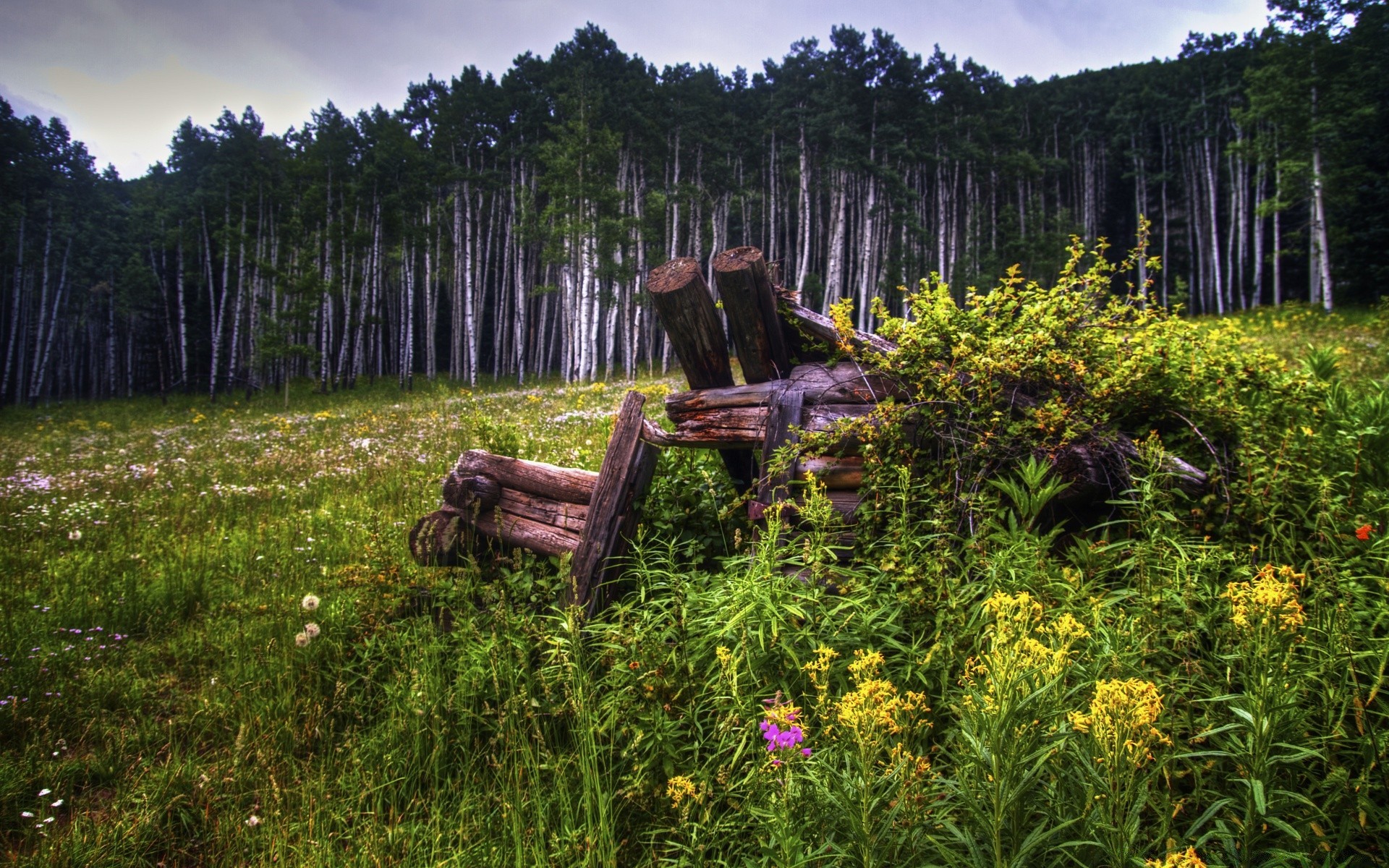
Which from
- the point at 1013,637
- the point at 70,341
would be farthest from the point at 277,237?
the point at 1013,637

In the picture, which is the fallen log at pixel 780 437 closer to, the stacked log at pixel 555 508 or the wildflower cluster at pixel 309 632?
the stacked log at pixel 555 508

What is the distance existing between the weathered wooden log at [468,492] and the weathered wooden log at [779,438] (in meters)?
1.73

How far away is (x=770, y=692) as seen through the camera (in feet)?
7.84

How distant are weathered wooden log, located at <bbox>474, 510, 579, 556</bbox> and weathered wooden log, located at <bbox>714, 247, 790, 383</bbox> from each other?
1.50 meters

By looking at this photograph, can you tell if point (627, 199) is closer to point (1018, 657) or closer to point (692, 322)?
point (692, 322)

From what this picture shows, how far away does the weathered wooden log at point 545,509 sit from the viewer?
3852 millimetres

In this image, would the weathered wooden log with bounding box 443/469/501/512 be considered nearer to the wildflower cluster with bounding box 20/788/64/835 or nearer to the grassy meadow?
the grassy meadow

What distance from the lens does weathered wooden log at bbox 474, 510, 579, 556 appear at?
381 cm

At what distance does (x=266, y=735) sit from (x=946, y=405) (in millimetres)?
3753

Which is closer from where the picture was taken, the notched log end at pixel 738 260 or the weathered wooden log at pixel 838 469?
the weathered wooden log at pixel 838 469

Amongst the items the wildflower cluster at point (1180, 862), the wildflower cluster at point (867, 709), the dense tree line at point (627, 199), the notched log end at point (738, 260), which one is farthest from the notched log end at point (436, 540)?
the dense tree line at point (627, 199)

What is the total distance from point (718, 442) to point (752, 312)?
0.80m

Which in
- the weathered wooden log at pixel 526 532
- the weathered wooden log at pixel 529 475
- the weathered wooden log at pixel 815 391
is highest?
the weathered wooden log at pixel 815 391

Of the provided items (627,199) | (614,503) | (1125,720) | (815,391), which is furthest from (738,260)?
(627,199)
